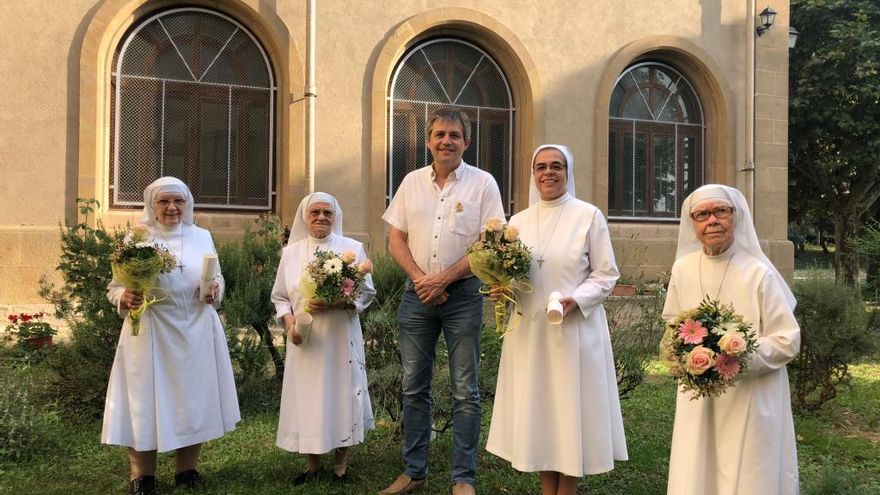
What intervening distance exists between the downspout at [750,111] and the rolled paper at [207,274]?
13.2 m

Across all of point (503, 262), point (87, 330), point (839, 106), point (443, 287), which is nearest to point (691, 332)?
point (503, 262)

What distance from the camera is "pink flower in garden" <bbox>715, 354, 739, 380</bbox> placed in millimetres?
2854

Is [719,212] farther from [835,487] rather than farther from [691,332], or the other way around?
[835,487]

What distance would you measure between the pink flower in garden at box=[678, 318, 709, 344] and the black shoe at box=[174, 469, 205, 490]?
3.34 m

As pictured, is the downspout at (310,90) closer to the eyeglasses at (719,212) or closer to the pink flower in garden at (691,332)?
the eyeglasses at (719,212)

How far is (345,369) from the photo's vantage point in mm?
4559

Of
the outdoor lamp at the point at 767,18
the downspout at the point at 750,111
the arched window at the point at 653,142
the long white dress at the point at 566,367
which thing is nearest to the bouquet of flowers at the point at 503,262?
the long white dress at the point at 566,367

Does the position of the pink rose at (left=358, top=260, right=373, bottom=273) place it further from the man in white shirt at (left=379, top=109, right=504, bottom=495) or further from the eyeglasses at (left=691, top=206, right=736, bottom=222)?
the eyeglasses at (left=691, top=206, right=736, bottom=222)

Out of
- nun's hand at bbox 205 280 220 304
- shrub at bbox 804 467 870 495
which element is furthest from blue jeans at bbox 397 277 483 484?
shrub at bbox 804 467 870 495

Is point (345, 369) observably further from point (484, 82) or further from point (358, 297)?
point (484, 82)

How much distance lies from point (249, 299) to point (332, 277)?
286 centimetres

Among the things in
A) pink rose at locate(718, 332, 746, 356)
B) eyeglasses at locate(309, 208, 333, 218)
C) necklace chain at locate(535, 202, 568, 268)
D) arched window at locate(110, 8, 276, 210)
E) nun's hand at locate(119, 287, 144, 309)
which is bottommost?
pink rose at locate(718, 332, 746, 356)

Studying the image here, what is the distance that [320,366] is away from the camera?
450 centimetres

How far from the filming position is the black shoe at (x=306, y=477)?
466cm
